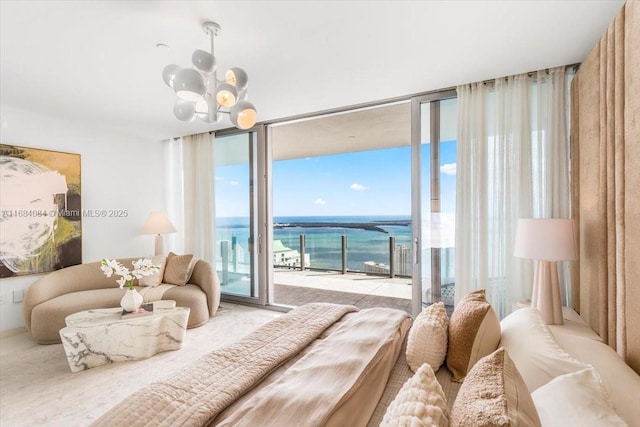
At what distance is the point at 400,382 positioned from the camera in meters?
1.49

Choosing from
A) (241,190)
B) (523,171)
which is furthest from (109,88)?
(523,171)

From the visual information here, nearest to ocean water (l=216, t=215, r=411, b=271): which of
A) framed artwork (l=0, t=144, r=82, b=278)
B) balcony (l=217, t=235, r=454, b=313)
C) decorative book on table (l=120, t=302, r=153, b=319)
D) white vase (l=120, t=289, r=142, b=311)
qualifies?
balcony (l=217, t=235, r=454, b=313)

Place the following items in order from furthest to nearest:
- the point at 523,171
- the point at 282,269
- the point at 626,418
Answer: the point at 282,269 < the point at 523,171 < the point at 626,418

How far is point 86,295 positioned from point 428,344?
388 cm

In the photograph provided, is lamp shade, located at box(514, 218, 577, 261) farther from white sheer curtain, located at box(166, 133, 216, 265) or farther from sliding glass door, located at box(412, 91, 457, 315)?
white sheer curtain, located at box(166, 133, 216, 265)

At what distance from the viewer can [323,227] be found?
895 cm

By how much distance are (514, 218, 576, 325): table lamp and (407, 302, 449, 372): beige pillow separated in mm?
1051

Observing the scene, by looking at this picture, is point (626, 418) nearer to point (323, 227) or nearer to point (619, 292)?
point (619, 292)

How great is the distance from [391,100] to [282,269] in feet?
18.0

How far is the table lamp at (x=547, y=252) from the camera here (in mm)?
2096

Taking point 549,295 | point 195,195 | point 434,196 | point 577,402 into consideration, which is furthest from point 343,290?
point 577,402

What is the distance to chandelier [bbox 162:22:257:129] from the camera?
1910 millimetres

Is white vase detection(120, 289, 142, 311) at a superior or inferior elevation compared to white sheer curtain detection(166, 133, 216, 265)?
inferior

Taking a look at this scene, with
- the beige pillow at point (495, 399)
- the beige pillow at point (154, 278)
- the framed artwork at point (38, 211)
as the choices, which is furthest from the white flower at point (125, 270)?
the beige pillow at point (495, 399)
